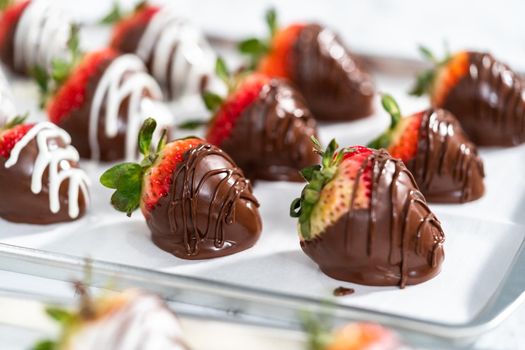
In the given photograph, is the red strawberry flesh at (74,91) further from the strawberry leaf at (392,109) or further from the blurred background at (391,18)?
the blurred background at (391,18)

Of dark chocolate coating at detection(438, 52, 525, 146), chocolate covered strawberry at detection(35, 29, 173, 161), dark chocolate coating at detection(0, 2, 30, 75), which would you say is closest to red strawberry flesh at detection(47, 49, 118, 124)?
chocolate covered strawberry at detection(35, 29, 173, 161)

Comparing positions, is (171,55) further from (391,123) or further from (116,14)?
(391,123)

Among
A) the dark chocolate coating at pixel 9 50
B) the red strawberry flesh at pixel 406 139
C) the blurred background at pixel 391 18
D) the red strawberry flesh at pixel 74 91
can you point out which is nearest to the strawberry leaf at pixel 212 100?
the red strawberry flesh at pixel 74 91

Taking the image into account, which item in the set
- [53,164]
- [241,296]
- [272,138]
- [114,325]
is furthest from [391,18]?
[114,325]

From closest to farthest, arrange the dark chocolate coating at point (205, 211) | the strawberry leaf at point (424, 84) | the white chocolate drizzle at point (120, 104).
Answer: the dark chocolate coating at point (205, 211) < the white chocolate drizzle at point (120, 104) < the strawberry leaf at point (424, 84)

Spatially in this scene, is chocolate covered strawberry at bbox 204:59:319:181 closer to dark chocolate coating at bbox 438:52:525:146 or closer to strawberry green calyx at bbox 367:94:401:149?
strawberry green calyx at bbox 367:94:401:149

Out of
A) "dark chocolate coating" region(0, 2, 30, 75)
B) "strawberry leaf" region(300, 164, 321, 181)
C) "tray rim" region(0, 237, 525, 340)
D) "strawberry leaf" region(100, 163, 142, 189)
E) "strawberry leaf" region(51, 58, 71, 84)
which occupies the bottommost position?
"dark chocolate coating" region(0, 2, 30, 75)
